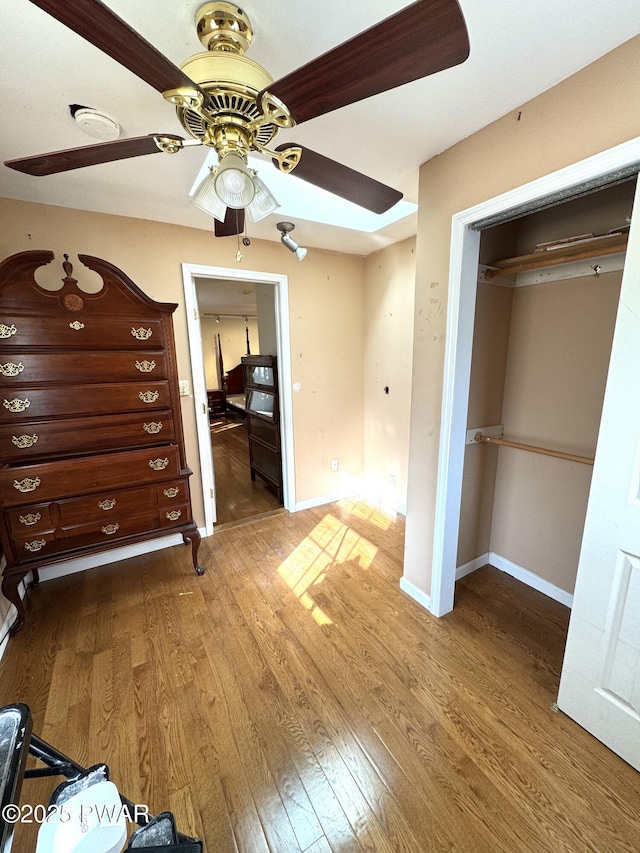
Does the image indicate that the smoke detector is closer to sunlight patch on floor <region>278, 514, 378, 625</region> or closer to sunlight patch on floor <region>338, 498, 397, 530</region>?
sunlight patch on floor <region>278, 514, 378, 625</region>

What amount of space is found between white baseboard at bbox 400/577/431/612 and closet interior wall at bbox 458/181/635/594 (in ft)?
1.36

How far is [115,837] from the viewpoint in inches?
23.3

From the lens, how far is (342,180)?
120 cm

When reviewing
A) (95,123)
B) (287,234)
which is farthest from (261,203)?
(287,234)

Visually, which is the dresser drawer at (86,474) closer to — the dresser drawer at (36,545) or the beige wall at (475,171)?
the dresser drawer at (36,545)

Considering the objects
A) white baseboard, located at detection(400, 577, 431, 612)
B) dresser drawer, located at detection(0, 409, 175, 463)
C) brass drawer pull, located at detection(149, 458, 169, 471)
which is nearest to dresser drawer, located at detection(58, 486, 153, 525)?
brass drawer pull, located at detection(149, 458, 169, 471)

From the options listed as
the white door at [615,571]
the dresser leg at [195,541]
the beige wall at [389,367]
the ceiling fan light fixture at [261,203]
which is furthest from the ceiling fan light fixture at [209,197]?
the beige wall at [389,367]

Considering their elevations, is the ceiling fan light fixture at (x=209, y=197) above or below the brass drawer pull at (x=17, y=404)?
above

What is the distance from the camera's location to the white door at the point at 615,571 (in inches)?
42.8

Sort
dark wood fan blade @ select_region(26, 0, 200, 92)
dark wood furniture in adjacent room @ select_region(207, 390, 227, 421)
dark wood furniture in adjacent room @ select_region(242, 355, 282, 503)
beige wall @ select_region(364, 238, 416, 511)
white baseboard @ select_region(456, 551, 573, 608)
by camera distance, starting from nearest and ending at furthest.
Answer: dark wood fan blade @ select_region(26, 0, 200, 92)
white baseboard @ select_region(456, 551, 573, 608)
beige wall @ select_region(364, 238, 416, 511)
dark wood furniture in adjacent room @ select_region(242, 355, 282, 503)
dark wood furniture in adjacent room @ select_region(207, 390, 227, 421)

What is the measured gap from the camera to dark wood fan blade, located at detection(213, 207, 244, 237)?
58.4 inches

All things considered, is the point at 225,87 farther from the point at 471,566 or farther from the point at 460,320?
the point at 471,566

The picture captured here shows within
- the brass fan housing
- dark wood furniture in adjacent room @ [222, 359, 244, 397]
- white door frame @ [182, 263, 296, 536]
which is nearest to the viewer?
the brass fan housing

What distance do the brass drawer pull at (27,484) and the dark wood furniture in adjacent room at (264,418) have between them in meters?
1.84
